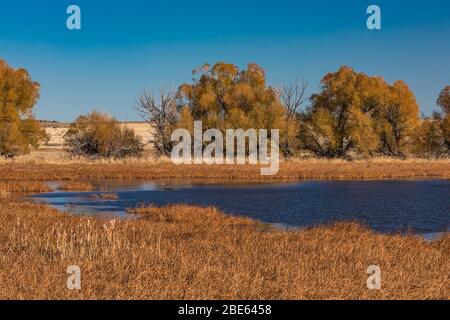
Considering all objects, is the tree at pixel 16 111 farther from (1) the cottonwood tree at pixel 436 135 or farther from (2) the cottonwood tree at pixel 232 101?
(1) the cottonwood tree at pixel 436 135

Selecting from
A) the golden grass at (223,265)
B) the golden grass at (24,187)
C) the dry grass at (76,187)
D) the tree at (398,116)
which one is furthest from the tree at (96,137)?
the golden grass at (223,265)

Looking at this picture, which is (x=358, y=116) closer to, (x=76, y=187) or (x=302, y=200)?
(x=302, y=200)

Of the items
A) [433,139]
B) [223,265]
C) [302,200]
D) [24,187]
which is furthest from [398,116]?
[223,265]

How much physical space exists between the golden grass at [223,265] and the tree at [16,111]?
139ft

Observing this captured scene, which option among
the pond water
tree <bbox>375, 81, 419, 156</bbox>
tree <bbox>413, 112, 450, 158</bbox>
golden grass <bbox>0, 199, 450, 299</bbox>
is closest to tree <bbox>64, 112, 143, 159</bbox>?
the pond water

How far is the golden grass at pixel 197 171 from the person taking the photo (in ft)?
148

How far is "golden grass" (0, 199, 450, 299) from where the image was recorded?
8.95 m

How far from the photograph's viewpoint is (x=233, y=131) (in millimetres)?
60312

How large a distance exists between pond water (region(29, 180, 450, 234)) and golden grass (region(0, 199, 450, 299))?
5633 mm

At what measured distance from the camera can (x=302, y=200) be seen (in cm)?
2922

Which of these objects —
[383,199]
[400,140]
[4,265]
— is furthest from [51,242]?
[400,140]

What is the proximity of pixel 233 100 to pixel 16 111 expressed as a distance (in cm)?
2311
